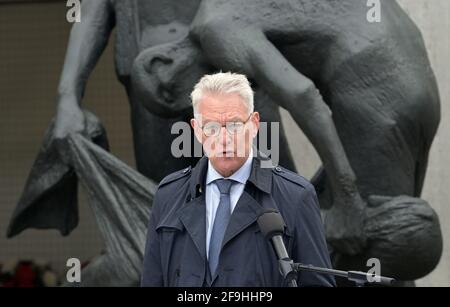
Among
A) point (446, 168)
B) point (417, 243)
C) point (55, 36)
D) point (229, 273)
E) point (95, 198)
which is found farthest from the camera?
point (55, 36)

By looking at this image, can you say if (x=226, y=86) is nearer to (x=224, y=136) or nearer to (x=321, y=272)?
(x=224, y=136)

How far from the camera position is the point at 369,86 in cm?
447

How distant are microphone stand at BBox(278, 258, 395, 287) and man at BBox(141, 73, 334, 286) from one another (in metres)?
0.10

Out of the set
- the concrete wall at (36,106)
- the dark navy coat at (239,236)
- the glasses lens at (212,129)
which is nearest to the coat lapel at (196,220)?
the dark navy coat at (239,236)

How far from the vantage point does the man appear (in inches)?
93.7

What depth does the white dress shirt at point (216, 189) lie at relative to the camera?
95.2 inches

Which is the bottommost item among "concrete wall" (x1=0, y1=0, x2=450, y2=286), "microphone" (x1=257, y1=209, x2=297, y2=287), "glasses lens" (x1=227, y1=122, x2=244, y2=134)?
"microphone" (x1=257, y1=209, x2=297, y2=287)

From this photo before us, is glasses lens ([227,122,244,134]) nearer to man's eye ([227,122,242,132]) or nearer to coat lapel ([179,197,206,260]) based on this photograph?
man's eye ([227,122,242,132])

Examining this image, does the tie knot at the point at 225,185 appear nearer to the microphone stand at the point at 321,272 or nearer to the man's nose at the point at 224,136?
the man's nose at the point at 224,136

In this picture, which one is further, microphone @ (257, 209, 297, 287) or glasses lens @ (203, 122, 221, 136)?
glasses lens @ (203, 122, 221, 136)

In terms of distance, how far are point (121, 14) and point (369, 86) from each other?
942mm

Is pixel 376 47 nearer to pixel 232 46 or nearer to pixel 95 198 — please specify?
pixel 232 46

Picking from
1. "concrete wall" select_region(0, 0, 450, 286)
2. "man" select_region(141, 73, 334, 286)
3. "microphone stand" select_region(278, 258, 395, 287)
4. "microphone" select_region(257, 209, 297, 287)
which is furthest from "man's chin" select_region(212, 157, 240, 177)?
"concrete wall" select_region(0, 0, 450, 286)
